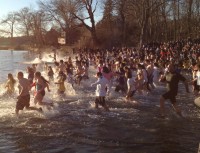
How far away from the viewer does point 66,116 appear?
45.5 ft

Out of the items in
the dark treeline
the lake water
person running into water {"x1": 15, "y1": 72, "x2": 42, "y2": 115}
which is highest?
the dark treeline

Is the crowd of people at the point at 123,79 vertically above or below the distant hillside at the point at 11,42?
below

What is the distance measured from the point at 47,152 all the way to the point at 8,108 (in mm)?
6071

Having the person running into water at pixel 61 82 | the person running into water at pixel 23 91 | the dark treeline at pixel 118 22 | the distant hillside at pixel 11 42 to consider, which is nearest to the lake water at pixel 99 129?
the person running into water at pixel 23 91

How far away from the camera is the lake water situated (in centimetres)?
1017

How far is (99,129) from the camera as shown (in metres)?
12.0

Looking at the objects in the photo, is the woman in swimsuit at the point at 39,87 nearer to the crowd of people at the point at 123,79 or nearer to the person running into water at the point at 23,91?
the crowd of people at the point at 123,79

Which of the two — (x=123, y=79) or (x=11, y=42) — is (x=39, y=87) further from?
(x=11, y=42)

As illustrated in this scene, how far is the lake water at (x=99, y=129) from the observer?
10.2 m

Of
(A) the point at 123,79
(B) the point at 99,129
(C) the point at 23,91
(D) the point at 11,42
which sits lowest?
(B) the point at 99,129

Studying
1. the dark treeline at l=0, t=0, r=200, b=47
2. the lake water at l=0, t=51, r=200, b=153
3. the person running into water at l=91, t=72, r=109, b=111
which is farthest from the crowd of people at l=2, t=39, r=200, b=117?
the dark treeline at l=0, t=0, r=200, b=47

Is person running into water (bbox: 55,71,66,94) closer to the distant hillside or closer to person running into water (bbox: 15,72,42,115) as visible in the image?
person running into water (bbox: 15,72,42,115)

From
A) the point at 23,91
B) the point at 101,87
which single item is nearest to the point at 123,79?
the point at 101,87

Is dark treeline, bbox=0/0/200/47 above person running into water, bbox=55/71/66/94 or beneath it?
above
